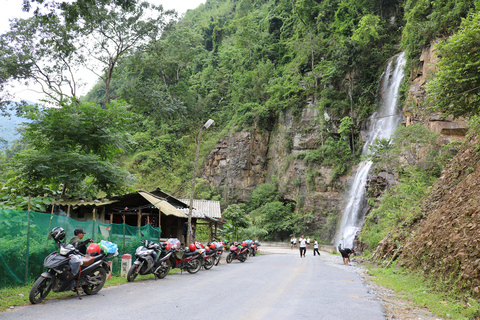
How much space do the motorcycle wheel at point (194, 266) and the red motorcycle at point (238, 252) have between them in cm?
538

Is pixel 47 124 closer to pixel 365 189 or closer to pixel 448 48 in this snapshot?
pixel 448 48

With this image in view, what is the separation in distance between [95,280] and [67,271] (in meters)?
0.98

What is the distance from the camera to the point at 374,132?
1329 inches

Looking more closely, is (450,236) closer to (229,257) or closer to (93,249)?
(93,249)

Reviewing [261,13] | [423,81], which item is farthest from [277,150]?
[261,13]

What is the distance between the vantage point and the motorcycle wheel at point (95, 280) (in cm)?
698

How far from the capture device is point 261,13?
61812mm

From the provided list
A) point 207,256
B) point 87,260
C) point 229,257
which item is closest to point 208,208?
point 229,257

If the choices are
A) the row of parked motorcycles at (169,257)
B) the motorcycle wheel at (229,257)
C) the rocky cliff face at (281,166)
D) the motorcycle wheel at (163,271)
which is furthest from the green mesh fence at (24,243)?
the rocky cliff face at (281,166)

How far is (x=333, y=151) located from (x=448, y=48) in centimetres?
2873

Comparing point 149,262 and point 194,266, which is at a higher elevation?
point 149,262

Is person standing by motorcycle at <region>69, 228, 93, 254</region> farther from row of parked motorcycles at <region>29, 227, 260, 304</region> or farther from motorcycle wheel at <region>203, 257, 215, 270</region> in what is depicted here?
motorcycle wheel at <region>203, 257, 215, 270</region>

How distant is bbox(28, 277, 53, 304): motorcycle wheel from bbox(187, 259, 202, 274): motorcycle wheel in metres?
6.19

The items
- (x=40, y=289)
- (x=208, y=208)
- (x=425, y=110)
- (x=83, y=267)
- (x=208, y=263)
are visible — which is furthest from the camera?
(x=208, y=208)
